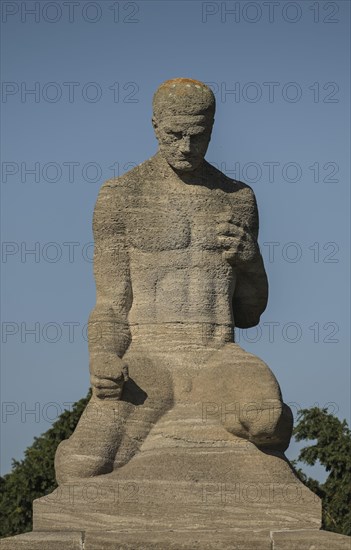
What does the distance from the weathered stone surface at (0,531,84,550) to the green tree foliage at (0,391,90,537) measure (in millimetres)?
15055

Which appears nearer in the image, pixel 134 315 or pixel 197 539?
pixel 197 539

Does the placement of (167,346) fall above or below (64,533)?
above

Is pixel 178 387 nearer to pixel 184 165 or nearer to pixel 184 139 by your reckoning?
pixel 184 165

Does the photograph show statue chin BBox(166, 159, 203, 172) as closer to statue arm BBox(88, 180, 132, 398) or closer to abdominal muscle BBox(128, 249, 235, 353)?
statue arm BBox(88, 180, 132, 398)

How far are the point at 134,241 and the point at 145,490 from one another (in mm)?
2895

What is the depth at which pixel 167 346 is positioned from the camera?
2017 centimetres

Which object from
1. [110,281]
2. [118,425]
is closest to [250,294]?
[110,281]

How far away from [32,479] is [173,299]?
15163 millimetres

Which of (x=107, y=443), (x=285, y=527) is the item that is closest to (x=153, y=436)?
(x=107, y=443)

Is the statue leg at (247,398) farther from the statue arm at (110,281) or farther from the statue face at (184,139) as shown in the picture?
the statue face at (184,139)

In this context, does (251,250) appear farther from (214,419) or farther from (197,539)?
(197,539)

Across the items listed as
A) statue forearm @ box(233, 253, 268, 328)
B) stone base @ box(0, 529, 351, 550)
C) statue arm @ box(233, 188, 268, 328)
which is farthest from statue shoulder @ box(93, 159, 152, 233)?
stone base @ box(0, 529, 351, 550)

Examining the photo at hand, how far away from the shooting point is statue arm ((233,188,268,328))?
20.9 m

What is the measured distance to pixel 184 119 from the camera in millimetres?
20312
